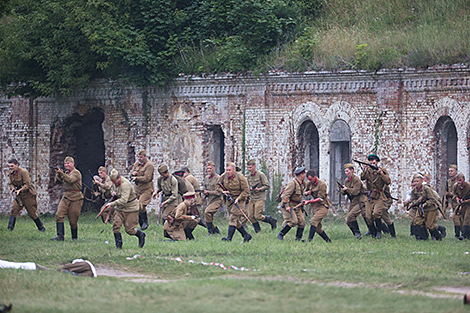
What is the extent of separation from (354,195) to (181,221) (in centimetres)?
417

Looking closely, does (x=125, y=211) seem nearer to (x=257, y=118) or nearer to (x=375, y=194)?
(x=375, y=194)

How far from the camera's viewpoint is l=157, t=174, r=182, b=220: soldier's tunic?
626 inches

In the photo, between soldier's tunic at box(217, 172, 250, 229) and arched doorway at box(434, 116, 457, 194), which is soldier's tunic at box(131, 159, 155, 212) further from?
arched doorway at box(434, 116, 457, 194)

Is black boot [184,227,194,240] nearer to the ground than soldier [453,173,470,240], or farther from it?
nearer to the ground

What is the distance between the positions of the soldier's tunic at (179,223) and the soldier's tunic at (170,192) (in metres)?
0.77

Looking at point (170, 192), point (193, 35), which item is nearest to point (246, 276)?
point (170, 192)

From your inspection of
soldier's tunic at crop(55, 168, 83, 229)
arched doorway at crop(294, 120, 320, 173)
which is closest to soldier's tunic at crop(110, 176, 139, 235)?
soldier's tunic at crop(55, 168, 83, 229)

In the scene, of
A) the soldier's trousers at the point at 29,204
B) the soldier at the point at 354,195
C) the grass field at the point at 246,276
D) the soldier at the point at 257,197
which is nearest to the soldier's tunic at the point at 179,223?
the grass field at the point at 246,276

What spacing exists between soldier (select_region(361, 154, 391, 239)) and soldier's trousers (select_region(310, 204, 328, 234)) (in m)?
1.42

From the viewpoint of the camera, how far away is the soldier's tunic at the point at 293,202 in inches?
583

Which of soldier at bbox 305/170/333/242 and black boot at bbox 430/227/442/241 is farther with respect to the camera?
black boot at bbox 430/227/442/241

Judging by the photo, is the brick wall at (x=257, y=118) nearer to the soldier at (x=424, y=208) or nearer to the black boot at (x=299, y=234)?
the soldier at (x=424, y=208)

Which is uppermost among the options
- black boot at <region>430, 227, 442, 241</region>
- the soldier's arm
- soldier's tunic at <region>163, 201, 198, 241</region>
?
the soldier's arm

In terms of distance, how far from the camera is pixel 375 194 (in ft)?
51.6
